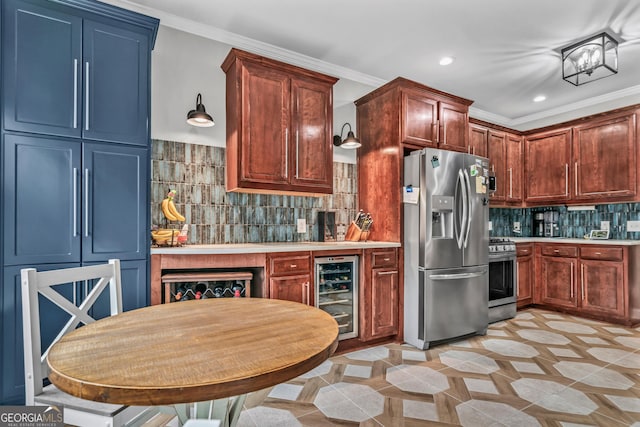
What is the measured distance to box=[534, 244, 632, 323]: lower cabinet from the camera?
379 cm

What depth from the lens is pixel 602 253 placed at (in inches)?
154

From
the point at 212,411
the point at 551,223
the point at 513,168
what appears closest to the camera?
the point at 212,411

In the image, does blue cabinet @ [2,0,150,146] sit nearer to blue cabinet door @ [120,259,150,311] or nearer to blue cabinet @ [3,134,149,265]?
blue cabinet @ [3,134,149,265]

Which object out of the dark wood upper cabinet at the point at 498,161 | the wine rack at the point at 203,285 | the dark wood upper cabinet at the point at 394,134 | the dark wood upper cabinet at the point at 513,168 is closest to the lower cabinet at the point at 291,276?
the wine rack at the point at 203,285

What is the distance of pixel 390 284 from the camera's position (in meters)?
3.27

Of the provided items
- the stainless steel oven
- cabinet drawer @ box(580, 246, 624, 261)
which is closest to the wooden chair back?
the stainless steel oven

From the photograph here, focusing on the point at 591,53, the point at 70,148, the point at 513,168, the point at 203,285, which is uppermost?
the point at 591,53

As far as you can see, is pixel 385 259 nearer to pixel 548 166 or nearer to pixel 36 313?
pixel 36 313

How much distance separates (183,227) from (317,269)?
47.0 inches

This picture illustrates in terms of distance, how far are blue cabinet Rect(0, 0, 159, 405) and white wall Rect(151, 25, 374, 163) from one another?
457 mm

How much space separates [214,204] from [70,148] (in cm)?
115

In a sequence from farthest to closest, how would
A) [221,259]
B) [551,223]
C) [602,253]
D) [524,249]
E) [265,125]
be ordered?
[551,223], [524,249], [602,253], [265,125], [221,259]

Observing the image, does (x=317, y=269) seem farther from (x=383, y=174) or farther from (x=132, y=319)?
(x=132, y=319)
